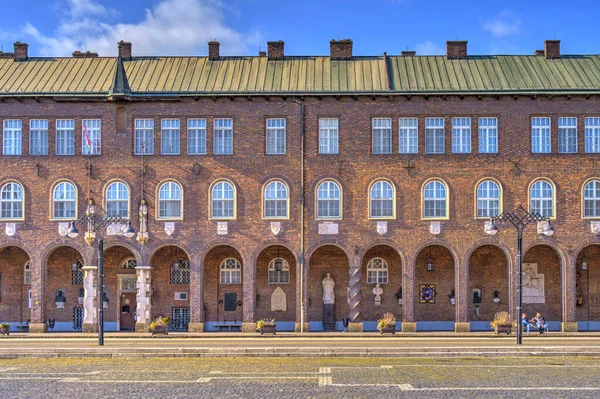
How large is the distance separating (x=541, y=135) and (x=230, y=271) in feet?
58.4

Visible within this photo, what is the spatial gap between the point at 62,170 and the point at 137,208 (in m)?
4.42

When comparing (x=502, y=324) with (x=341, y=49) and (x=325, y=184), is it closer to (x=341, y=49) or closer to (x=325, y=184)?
(x=325, y=184)

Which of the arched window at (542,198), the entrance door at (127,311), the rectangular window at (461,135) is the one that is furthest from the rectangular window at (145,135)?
the arched window at (542,198)

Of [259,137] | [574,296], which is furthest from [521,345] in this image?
[259,137]

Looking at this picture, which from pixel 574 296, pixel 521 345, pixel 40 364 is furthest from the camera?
pixel 574 296

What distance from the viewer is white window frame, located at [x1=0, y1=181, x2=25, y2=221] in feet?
153

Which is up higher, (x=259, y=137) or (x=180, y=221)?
(x=259, y=137)

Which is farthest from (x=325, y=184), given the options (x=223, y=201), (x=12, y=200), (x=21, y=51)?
(x=21, y=51)

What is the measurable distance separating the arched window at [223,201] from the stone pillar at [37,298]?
9458mm

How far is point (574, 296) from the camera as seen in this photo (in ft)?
149

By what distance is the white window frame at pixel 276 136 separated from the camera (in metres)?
46.5

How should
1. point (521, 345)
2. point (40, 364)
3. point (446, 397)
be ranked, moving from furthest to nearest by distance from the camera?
1. point (521, 345)
2. point (40, 364)
3. point (446, 397)

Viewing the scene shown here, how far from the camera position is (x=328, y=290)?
1879 inches

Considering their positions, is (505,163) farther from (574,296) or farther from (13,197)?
(13,197)
